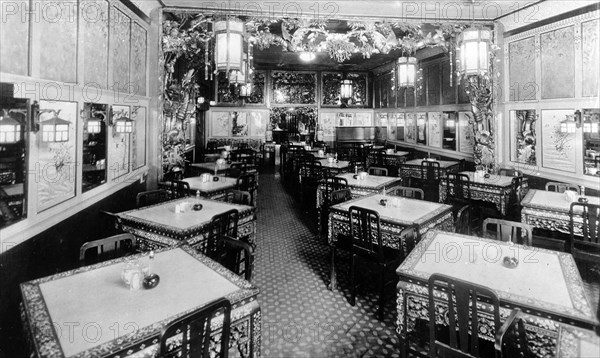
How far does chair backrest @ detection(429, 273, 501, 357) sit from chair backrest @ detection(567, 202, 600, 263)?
258 cm

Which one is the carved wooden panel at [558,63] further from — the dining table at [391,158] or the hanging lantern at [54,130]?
the hanging lantern at [54,130]

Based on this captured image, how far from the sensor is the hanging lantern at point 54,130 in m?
3.16

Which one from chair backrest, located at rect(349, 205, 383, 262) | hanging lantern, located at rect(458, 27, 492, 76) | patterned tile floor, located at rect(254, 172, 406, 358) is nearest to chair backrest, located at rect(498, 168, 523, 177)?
hanging lantern, located at rect(458, 27, 492, 76)

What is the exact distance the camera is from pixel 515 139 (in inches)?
292

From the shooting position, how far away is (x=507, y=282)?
2.48 m

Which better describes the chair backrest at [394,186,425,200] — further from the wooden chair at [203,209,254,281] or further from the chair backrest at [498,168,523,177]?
the wooden chair at [203,209,254,281]

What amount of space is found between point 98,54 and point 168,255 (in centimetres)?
311

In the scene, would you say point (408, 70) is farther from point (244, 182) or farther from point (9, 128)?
→ point (9, 128)

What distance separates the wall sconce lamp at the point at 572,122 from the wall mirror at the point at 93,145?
7.11 m

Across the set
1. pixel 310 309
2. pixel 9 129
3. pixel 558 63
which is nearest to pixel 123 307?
pixel 9 129

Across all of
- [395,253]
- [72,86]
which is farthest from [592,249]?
[72,86]

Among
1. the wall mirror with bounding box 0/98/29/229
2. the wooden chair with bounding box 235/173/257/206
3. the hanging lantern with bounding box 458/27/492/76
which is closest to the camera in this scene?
the wall mirror with bounding box 0/98/29/229

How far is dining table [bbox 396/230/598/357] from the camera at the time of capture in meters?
2.14

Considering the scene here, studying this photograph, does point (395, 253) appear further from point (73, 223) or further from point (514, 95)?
point (514, 95)
